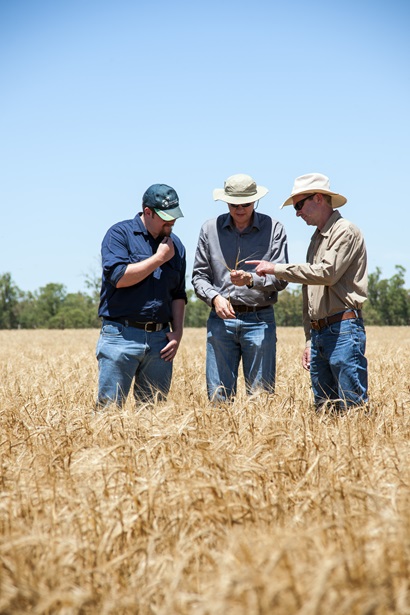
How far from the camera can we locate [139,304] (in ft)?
15.8

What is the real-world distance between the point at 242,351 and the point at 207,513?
244 cm

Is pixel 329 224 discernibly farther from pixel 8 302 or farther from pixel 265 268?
pixel 8 302

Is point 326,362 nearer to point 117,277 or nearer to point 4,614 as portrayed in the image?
point 117,277

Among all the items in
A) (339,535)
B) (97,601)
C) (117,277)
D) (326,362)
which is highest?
(117,277)

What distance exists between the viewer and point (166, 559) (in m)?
2.47

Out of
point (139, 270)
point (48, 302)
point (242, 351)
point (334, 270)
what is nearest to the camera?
point (334, 270)

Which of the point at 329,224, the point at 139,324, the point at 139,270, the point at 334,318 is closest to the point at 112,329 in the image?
the point at 139,324

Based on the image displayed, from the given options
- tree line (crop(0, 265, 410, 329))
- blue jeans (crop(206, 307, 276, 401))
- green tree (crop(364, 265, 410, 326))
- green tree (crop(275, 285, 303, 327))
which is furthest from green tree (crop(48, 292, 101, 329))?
blue jeans (crop(206, 307, 276, 401))

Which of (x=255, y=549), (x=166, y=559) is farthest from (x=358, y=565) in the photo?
(x=166, y=559)

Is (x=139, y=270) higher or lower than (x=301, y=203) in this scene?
lower

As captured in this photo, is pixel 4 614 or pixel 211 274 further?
pixel 211 274

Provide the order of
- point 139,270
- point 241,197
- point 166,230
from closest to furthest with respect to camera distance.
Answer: point 139,270 < point 166,230 < point 241,197

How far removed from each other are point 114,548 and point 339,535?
0.95 metres

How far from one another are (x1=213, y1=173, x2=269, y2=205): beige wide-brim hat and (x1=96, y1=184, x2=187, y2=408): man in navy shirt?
496mm
